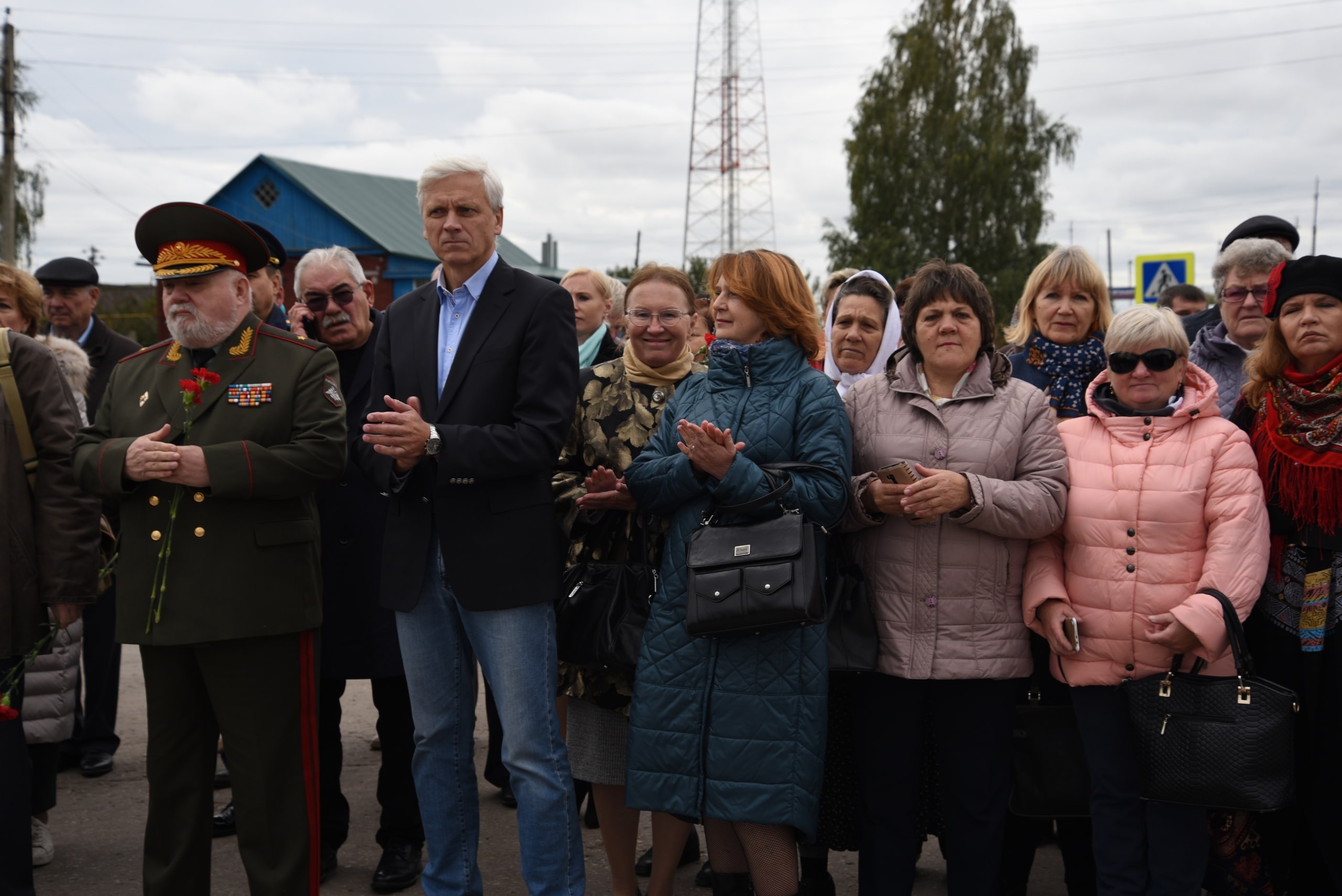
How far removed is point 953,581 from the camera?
3.16m

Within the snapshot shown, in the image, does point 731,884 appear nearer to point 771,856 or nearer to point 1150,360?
point 771,856

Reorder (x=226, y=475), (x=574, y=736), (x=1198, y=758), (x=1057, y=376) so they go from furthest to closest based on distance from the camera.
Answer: (x=1057, y=376) < (x=574, y=736) < (x=226, y=475) < (x=1198, y=758)

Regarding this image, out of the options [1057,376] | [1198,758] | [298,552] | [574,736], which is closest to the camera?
[1198,758]

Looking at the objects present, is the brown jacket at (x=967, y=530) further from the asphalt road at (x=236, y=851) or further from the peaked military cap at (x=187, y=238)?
the peaked military cap at (x=187, y=238)

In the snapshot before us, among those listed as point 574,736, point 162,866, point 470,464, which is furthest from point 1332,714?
point 162,866

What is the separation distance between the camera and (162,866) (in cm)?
324

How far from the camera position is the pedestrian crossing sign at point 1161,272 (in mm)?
11016

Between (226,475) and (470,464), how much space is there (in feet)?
2.40

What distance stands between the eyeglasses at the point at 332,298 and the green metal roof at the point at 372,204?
2365cm

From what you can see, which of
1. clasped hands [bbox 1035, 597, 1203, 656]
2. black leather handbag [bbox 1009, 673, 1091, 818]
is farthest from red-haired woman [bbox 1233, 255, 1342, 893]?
black leather handbag [bbox 1009, 673, 1091, 818]

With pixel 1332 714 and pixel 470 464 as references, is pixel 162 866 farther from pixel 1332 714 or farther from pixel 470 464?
pixel 1332 714

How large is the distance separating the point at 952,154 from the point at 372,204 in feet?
52.7

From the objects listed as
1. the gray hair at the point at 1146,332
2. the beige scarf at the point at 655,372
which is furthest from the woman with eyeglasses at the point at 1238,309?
the beige scarf at the point at 655,372

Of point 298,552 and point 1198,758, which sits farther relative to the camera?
point 298,552
